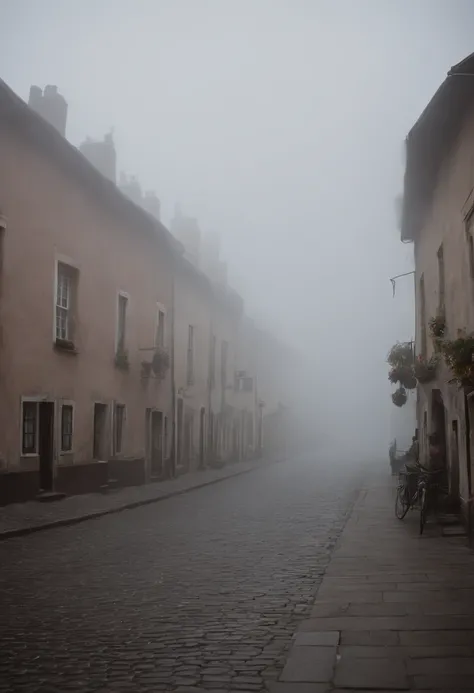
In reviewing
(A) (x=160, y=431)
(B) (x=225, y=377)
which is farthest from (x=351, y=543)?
(B) (x=225, y=377)

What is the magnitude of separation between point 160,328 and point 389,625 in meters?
22.8

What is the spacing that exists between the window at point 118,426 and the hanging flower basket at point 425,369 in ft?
33.1

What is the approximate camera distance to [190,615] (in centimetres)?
703

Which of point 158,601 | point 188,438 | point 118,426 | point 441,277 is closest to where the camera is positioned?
point 158,601

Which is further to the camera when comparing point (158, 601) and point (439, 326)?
point (439, 326)

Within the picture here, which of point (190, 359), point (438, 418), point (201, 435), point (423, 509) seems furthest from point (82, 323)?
point (201, 435)

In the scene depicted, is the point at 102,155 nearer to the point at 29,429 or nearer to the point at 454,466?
the point at 29,429

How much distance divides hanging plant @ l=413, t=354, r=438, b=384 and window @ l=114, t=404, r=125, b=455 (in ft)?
33.1

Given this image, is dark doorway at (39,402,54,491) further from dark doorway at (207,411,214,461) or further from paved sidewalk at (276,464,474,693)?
dark doorway at (207,411,214,461)

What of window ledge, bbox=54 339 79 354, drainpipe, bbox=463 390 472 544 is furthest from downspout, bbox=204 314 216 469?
drainpipe, bbox=463 390 472 544

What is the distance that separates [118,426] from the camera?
2427 cm

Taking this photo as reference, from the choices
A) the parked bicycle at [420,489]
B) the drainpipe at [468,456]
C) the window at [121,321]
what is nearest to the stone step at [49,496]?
the window at [121,321]

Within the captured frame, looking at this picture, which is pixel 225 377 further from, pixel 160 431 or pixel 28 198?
pixel 28 198

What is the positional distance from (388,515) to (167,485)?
10.6 m
